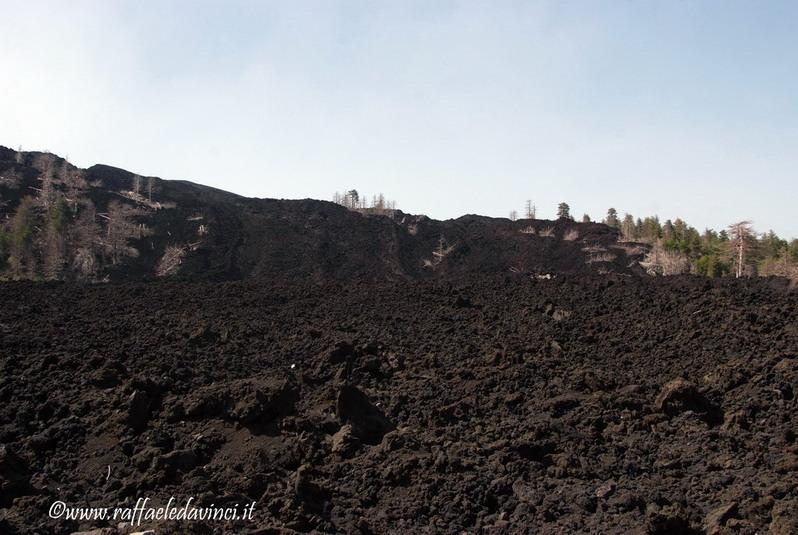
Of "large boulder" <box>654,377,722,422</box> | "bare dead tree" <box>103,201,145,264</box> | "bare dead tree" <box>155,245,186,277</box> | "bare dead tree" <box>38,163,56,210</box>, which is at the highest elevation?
"bare dead tree" <box>38,163,56,210</box>

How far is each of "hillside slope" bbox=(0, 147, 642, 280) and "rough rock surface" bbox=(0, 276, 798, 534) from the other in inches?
575

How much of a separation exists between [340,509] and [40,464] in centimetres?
441

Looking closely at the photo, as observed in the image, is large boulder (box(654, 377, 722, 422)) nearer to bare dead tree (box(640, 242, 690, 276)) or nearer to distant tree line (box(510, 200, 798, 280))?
distant tree line (box(510, 200, 798, 280))

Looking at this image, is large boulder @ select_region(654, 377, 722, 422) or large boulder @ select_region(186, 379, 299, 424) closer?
large boulder @ select_region(186, 379, 299, 424)

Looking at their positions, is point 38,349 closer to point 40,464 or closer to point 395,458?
point 40,464

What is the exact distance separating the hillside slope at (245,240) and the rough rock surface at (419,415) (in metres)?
14.6

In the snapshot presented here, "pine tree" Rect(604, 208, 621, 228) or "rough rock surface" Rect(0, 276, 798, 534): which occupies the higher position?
"pine tree" Rect(604, 208, 621, 228)

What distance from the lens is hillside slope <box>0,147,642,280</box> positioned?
3159cm

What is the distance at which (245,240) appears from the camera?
37250mm

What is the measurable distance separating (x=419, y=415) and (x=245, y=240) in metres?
28.3

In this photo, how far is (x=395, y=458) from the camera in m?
8.94

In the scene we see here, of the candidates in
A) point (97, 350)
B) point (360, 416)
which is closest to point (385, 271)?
point (97, 350)

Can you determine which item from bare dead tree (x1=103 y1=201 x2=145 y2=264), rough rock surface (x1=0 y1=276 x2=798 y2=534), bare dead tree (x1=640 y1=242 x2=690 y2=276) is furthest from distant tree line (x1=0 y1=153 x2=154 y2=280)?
bare dead tree (x1=640 y1=242 x2=690 y2=276)

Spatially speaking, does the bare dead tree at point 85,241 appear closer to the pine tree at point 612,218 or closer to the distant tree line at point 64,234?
the distant tree line at point 64,234
